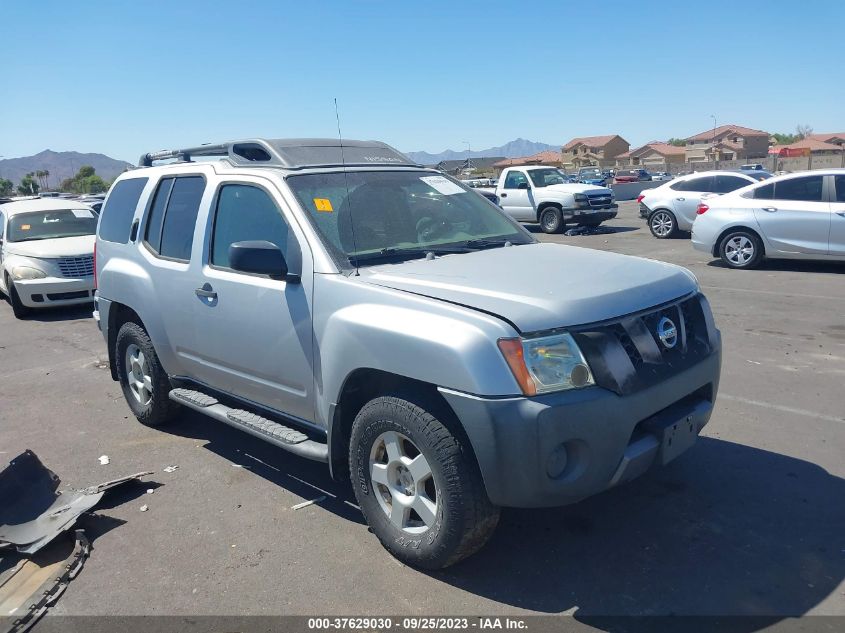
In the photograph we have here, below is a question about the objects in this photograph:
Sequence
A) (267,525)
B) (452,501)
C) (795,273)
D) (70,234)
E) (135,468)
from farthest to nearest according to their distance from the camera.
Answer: (70,234)
(795,273)
(135,468)
(267,525)
(452,501)

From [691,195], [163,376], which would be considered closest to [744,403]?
[163,376]

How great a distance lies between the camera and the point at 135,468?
4.93 meters

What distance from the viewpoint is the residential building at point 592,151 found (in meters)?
112

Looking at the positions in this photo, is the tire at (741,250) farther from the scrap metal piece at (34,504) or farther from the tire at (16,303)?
the tire at (16,303)

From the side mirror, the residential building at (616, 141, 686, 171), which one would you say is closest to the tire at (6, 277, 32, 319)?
the side mirror

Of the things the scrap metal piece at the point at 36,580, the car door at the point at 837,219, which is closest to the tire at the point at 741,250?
the car door at the point at 837,219

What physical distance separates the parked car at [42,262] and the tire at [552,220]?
11.7 metres

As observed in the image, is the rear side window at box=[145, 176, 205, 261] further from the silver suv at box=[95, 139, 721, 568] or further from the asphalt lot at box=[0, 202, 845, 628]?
A: the asphalt lot at box=[0, 202, 845, 628]

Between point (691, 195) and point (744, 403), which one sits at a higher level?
point (691, 195)

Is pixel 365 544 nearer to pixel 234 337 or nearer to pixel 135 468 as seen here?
pixel 234 337

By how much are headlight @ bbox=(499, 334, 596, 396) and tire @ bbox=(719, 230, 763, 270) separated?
32.7 feet

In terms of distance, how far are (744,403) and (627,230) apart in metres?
15.2

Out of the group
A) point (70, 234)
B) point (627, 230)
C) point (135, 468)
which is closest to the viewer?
point (135, 468)

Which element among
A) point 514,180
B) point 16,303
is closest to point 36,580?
point 16,303
